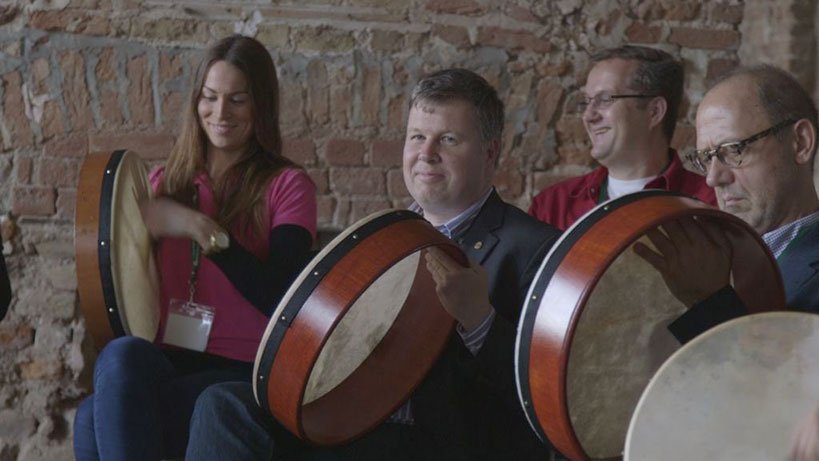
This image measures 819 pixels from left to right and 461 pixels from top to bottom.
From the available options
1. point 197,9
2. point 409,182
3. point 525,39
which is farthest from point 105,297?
point 525,39

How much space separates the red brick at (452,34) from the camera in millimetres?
3941

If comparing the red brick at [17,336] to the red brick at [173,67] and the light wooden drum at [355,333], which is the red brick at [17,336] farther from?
the light wooden drum at [355,333]

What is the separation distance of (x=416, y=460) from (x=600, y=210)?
759mm

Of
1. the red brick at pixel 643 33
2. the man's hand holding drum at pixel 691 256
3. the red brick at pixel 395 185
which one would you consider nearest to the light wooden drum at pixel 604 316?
the man's hand holding drum at pixel 691 256

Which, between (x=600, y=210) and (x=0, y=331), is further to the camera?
(x=0, y=331)

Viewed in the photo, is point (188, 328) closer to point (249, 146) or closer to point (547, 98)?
point (249, 146)

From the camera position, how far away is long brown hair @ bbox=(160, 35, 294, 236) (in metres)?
2.92

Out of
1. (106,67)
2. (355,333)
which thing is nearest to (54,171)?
(106,67)

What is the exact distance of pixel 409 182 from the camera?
8.64 ft

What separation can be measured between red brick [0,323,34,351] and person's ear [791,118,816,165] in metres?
2.67

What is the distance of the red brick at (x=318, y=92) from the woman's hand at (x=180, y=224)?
3.88 ft

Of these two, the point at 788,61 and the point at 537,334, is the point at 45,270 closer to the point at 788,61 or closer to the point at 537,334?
the point at 537,334

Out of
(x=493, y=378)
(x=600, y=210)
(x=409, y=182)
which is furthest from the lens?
(x=409, y=182)

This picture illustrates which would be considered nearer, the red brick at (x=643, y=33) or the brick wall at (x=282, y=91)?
the brick wall at (x=282, y=91)
